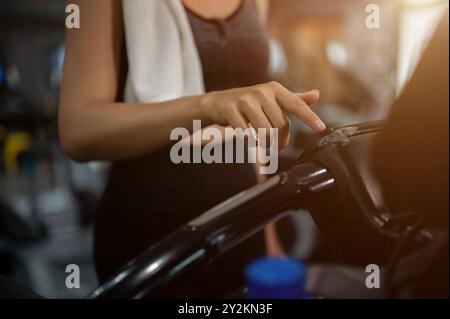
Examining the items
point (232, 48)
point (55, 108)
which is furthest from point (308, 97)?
point (55, 108)

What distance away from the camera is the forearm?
1.46 ft

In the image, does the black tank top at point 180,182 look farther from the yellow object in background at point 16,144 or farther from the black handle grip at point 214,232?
the yellow object in background at point 16,144

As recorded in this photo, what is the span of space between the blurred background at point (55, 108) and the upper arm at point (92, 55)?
108 cm

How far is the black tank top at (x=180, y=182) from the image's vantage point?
0.60 m

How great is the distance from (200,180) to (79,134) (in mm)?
193

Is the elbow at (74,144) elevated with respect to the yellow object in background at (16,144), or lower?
elevated

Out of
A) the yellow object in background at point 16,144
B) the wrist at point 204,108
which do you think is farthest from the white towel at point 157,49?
the yellow object in background at point 16,144

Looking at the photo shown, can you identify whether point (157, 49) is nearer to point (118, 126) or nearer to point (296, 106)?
point (118, 126)

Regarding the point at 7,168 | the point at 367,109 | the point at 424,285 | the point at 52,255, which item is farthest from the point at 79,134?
the point at 7,168

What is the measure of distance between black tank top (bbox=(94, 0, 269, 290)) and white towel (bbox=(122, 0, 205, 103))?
37 mm

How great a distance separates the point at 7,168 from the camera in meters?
3.87

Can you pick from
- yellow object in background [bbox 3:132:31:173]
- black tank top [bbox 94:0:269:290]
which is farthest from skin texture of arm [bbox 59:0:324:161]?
yellow object in background [bbox 3:132:31:173]

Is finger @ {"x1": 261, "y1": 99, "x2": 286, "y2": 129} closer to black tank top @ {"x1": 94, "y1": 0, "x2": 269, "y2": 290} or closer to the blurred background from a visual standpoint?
black tank top @ {"x1": 94, "y1": 0, "x2": 269, "y2": 290}

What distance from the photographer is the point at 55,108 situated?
9.72 feet
